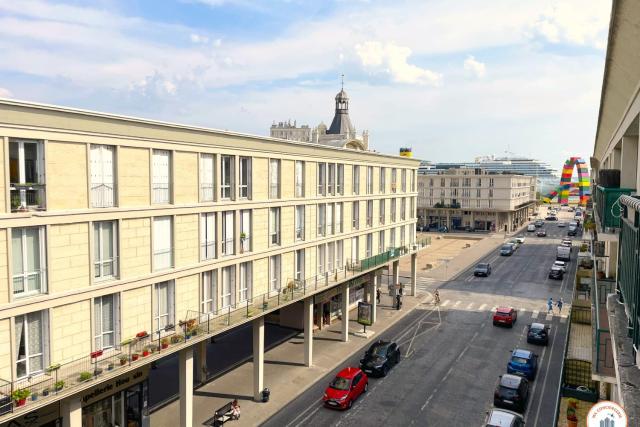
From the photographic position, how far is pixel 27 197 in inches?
667

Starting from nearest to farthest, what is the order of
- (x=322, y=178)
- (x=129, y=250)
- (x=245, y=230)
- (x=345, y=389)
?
(x=129, y=250), (x=345, y=389), (x=245, y=230), (x=322, y=178)

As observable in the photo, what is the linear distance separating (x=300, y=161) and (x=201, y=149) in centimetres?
905

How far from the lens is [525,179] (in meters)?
127

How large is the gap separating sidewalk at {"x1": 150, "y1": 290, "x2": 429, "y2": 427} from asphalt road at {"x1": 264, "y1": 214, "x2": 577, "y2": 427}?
860 millimetres

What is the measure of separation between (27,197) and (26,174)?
759 millimetres


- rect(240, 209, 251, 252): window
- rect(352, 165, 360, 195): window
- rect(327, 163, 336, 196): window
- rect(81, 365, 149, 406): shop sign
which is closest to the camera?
rect(81, 365, 149, 406): shop sign

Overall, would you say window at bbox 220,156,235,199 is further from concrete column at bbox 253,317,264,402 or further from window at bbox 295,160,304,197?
concrete column at bbox 253,317,264,402

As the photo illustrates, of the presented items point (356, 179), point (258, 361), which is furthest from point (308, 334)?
point (356, 179)

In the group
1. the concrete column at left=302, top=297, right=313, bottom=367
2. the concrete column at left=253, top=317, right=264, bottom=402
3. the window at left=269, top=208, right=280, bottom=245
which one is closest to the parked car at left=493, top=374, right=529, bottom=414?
the concrete column at left=302, top=297, right=313, bottom=367

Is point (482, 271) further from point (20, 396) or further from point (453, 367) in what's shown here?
point (20, 396)

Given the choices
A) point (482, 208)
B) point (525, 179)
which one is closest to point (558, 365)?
point (482, 208)

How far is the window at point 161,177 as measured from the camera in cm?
2158

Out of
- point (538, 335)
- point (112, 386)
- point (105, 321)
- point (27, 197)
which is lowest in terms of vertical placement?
point (538, 335)

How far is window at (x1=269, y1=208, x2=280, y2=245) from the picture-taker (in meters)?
29.4
